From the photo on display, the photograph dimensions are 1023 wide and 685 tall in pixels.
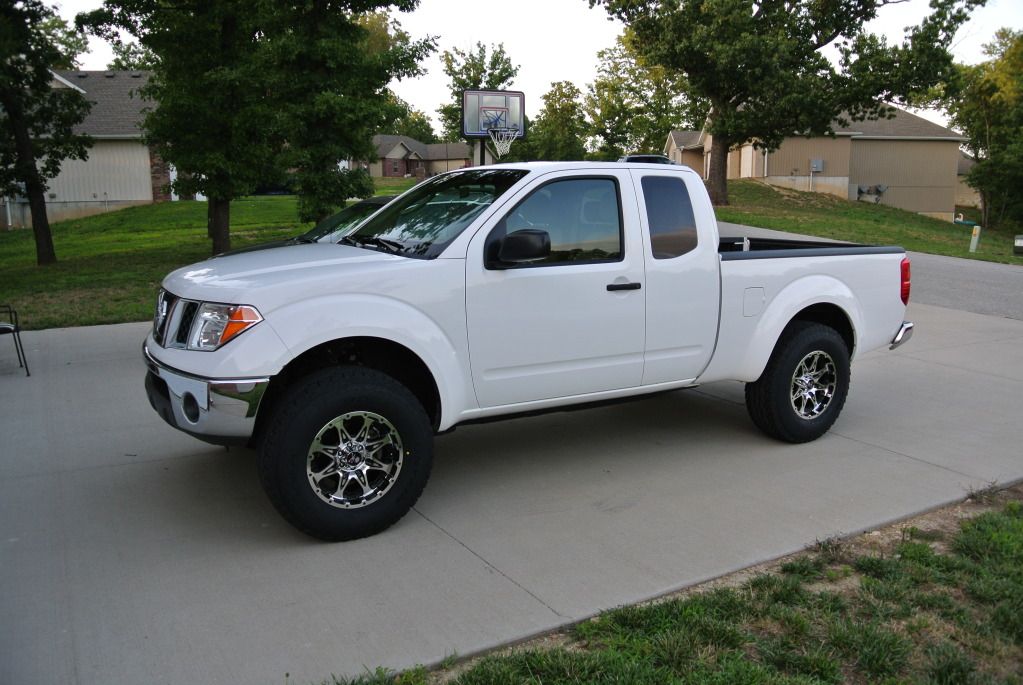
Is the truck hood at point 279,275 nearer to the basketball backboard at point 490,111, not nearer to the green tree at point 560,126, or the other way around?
the basketball backboard at point 490,111

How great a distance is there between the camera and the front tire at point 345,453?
170 inches

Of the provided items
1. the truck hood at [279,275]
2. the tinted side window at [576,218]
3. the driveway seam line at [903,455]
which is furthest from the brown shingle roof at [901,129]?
the truck hood at [279,275]

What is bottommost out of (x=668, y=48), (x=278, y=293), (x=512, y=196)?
(x=278, y=293)

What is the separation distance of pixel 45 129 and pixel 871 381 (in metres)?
17.3

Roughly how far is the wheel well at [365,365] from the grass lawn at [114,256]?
24.7 feet

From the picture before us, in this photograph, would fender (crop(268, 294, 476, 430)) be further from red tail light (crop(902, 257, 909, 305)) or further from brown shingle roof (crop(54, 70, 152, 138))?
brown shingle roof (crop(54, 70, 152, 138))

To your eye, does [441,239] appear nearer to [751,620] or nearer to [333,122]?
[751,620]

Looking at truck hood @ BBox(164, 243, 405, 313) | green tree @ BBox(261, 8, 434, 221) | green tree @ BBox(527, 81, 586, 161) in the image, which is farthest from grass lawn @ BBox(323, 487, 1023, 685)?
green tree @ BBox(527, 81, 586, 161)

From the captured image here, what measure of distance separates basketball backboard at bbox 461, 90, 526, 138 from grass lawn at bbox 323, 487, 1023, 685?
19028 mm

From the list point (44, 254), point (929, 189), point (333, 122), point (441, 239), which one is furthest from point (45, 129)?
point (929, 189)

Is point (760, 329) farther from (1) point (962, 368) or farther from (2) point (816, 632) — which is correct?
(1) point (962, 368)

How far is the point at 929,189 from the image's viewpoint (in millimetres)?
47188

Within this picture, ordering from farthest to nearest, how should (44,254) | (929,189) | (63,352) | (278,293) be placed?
(929,189) → (44,254) → (63,352) → (278,293)

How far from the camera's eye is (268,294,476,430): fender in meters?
4.39
